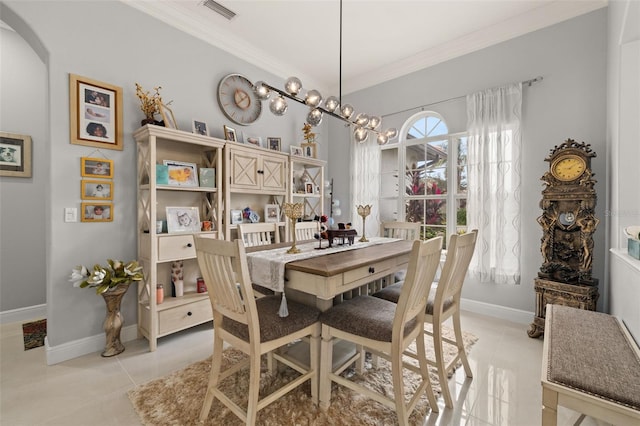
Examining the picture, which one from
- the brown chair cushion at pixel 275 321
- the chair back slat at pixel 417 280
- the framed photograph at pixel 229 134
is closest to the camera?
the chair back slat at pixel 417 280

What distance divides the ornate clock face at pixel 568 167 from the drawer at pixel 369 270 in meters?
1.80

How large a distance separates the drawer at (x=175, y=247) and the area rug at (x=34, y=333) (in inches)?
52.6

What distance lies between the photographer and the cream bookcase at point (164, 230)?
234 centimetres

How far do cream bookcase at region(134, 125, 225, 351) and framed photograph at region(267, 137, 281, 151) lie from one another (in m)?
0.87

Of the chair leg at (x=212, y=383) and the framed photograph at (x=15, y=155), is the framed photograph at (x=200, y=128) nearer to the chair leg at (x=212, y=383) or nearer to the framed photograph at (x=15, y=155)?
the framed photograph at (x=15, y=155)

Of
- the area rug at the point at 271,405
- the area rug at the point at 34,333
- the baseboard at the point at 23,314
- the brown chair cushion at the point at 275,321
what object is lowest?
the area rug at the point at 271,405

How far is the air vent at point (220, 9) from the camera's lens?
269cm

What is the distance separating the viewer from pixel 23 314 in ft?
9.53

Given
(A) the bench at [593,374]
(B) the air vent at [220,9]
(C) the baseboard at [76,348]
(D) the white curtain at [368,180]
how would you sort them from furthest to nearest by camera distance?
(D) the white curtain at [368,180] → (B) the air vent at [220,9] → (C) the baseboard at [76,348] → (A) the bench at [593,374]

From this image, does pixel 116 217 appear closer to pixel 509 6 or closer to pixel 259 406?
pixel 259 406

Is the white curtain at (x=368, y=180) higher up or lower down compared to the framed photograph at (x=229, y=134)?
lower down

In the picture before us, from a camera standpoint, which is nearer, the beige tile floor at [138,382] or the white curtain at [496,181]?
the beige tile floor at [138,382]

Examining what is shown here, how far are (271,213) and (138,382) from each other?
2.11m

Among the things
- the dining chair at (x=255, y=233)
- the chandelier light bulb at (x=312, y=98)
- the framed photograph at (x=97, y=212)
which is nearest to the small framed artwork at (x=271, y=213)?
the dining chair at (x=255, y=233)
